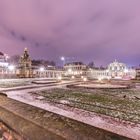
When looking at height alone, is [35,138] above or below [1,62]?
below

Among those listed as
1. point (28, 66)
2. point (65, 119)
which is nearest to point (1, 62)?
point (28, 66)

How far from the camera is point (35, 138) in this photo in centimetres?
199

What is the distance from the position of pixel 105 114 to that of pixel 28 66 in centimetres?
4348

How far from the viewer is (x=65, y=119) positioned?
2.29 m

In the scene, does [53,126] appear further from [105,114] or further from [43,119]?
[105,114]

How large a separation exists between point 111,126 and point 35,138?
13.0 ft

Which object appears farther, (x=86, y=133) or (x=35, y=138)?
(x=35, y=138)

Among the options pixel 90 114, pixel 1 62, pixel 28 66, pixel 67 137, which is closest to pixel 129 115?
pixel 90 114

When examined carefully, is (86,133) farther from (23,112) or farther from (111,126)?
(111,126)

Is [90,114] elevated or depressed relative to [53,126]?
depressed

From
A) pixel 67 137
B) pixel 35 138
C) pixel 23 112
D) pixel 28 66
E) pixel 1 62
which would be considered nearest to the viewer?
pixel 67 137

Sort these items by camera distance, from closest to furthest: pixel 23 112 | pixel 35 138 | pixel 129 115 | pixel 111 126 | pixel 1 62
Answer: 1. pixel 35 138
2. pixel 23 112
3. pixel 111 126
4. pixel 129 115
5. pixel 1 62

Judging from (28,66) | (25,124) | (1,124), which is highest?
(28,66)

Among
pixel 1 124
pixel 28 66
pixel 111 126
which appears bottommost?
pixel 111 126
